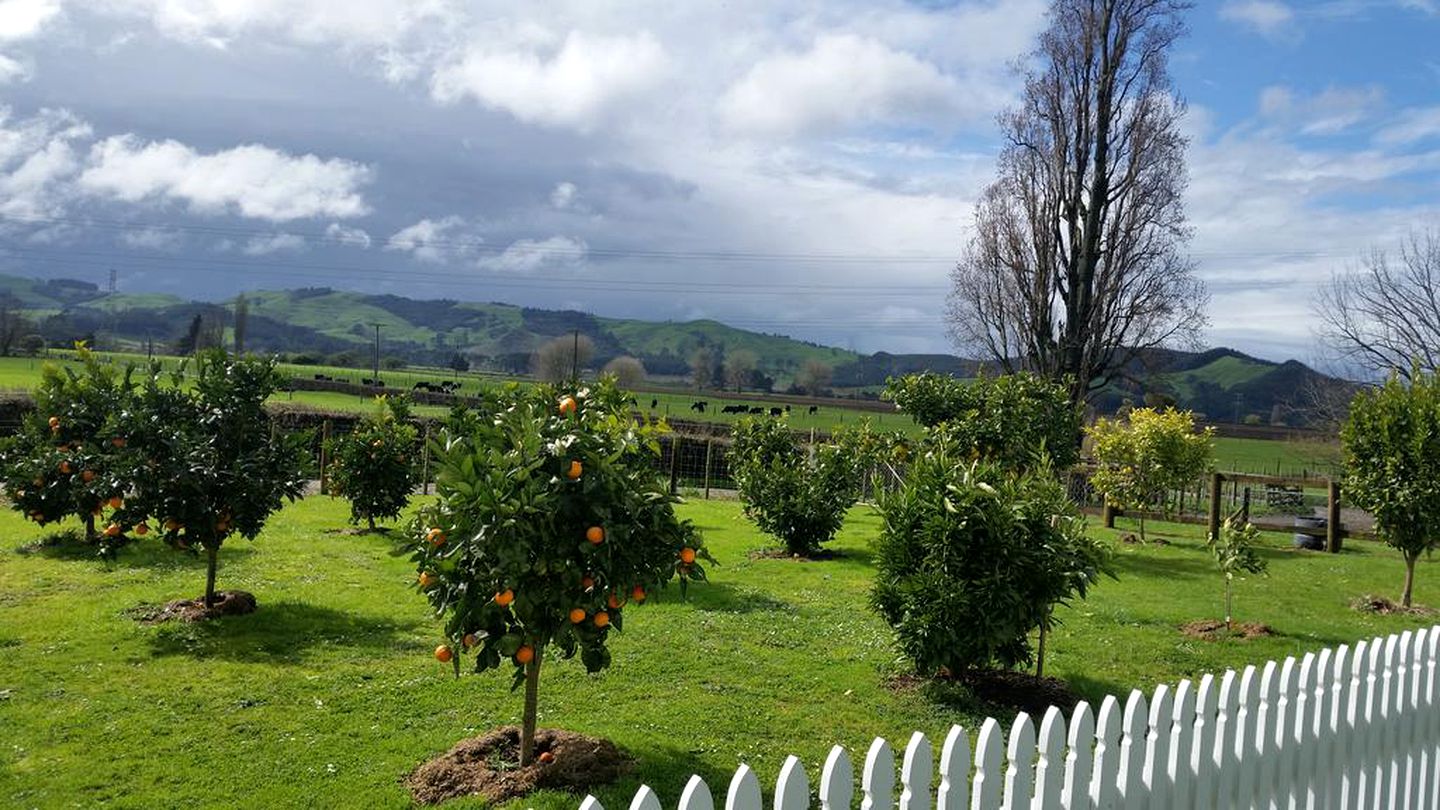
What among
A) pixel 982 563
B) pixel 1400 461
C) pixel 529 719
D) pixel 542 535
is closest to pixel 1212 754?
pixel 542 535

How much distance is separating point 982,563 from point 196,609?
7724 millimetres

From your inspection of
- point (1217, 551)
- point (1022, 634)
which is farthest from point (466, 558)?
point (1217, 551)

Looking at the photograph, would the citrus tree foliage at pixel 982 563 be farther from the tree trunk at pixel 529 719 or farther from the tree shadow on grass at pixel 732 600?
the tree shadow on grass at pixel 732 600

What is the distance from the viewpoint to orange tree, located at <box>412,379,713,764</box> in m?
5.24

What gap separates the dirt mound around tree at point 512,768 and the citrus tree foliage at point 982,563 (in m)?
2.78

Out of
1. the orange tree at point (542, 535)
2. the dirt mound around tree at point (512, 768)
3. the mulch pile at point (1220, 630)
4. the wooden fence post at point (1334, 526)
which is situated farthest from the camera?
the wooden fence post at point (1334, 526)

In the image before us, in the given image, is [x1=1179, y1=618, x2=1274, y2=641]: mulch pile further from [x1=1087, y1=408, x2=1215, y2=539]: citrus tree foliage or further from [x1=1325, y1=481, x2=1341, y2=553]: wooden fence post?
[x1=1325, y1=481, x2=1341, y2=553]: wooden fence post

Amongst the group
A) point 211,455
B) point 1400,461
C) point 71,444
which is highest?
point 1400,461

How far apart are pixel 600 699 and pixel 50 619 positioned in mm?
6000

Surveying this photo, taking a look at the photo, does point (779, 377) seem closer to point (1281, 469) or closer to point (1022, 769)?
point (1281, 469)

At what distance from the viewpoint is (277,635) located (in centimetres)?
927

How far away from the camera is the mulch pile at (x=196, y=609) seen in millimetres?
9500

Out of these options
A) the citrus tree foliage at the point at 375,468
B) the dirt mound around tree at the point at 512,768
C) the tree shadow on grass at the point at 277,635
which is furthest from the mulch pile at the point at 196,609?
the citrus tree foliage at the point at 375,468

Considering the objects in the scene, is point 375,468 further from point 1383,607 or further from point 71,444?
point 1383,607
